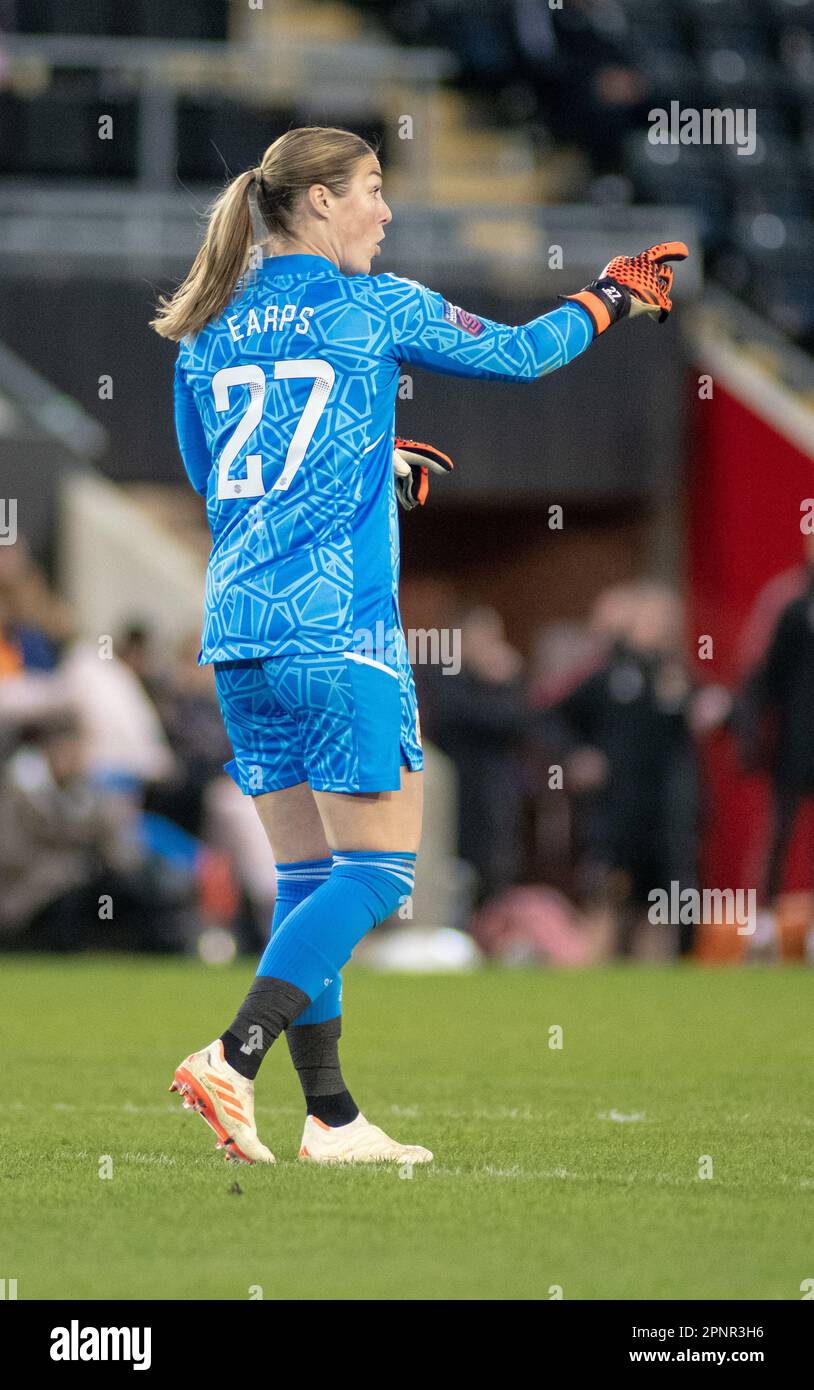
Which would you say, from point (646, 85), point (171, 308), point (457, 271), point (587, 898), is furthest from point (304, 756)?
point (646, 85)

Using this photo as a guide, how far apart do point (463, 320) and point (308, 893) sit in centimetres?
125

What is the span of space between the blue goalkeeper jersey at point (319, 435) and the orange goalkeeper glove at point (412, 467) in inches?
9.7

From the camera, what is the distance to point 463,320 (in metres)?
4.64

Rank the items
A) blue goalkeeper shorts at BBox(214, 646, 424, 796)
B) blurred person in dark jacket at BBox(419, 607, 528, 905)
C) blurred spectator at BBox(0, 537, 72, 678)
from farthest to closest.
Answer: blurred person in dark jacket at BBox(419, 607, 528, 905)
blurred spectator at BBox(0, 537, 72, 678)
blue goalkeeper shorts at BBox(214, 646, 424, 796)

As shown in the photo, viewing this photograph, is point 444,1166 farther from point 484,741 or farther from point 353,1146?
point 484,741

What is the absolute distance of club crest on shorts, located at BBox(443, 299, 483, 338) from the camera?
4.62 meters

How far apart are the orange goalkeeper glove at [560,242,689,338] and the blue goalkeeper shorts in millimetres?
860

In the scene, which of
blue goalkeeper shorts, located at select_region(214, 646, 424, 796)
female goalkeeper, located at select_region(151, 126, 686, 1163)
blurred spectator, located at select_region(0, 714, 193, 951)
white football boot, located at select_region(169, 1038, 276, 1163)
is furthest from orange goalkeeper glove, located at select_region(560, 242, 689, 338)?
blurred spectator, located at select_region(0, 714, 193, 951)

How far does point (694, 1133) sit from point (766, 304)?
13876 millimetres

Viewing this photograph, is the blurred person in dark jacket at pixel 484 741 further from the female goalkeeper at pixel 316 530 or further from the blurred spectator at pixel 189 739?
the female goalkeeper at pixel 316 530

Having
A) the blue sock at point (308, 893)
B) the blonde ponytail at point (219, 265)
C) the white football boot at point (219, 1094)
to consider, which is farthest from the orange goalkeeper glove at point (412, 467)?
the white football boot at point (219, 1094)

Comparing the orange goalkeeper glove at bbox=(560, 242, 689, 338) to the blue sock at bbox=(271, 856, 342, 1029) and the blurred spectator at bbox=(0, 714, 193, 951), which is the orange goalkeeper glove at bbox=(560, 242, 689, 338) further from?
the blurred spectator at bbox=(0, 714, 193, 951)

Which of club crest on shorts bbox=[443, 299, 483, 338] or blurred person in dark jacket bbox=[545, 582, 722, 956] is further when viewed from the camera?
blurred person in dark jacket bbox=[545, 582, 722, 956]

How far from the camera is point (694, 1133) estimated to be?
5.45 metres
